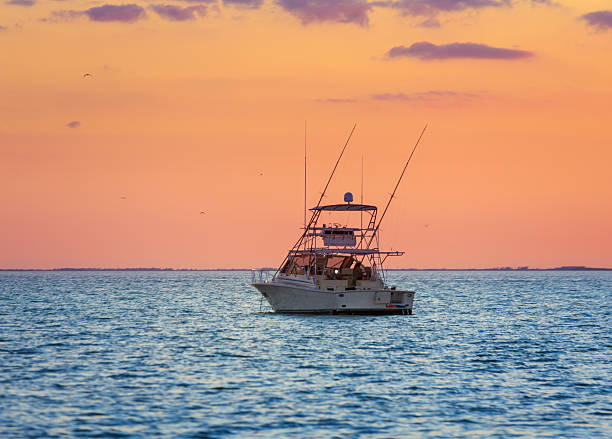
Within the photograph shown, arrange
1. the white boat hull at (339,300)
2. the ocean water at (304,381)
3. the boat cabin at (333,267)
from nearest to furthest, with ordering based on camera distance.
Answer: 1. the ocean water at (304,381)
2. the white boat hull at (339,300)
3. the boat cabin at (333,267)

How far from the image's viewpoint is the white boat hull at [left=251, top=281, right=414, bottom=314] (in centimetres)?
5675

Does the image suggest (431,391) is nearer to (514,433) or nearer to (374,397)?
(374,397)

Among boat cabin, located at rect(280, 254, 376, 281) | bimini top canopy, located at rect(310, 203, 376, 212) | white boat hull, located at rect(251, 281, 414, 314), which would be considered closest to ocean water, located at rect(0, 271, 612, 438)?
white boat hull, located at rect(251, 281, 414, 314)

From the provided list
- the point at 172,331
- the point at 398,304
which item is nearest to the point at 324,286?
the point at 398,304

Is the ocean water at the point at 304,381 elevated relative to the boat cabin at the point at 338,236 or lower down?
lower down

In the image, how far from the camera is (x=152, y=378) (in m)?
32.4

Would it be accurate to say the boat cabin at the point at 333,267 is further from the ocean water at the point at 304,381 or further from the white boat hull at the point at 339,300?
the ocean water at the point at 304,381

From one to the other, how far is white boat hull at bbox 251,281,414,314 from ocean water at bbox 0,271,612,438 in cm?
97

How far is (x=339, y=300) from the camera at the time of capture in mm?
56688

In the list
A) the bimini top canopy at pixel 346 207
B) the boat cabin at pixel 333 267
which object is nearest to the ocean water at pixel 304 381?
the boat cabin at pixel 333 267

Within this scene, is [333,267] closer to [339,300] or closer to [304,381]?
[339,300]

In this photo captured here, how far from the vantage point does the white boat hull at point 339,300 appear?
5675 cm

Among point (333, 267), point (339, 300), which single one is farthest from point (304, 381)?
point (333, 267)

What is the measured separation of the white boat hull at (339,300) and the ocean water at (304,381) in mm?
968
